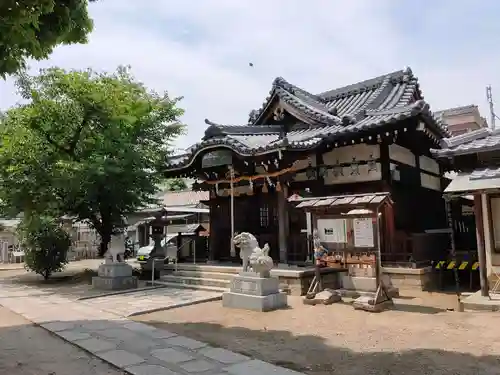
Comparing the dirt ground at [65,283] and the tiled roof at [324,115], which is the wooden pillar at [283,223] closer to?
the tiled roof at [324,115]

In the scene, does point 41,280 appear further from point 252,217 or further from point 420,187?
point 420,187

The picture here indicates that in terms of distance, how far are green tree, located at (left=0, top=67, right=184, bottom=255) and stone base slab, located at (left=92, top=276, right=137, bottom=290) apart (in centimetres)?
331

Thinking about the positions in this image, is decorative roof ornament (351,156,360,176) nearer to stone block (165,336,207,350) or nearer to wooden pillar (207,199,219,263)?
wooden pillar (207,199,219,263)

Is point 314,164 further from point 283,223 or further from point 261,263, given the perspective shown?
point 261,263

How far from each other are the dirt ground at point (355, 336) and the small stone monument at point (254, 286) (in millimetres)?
300

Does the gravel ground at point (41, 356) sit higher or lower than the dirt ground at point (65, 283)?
lower

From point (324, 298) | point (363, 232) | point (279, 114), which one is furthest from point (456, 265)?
point (279, 114)

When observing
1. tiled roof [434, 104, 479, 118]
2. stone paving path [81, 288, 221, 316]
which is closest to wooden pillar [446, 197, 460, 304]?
stone paving path [81, 288, 221, 316]

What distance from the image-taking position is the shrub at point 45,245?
16.3 meters

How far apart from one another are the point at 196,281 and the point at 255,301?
4538 mm

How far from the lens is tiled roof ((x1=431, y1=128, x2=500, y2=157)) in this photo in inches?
394

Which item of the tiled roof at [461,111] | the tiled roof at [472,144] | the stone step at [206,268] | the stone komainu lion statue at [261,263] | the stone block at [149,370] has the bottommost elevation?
the stone block at [149,370]

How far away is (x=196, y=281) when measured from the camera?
13.9 m

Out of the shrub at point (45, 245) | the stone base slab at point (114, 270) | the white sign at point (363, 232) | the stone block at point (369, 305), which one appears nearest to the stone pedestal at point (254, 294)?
the stone block at point (369, 305)
